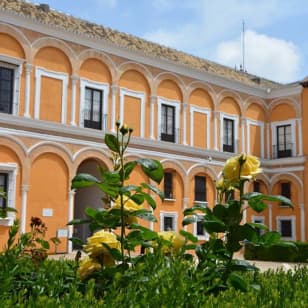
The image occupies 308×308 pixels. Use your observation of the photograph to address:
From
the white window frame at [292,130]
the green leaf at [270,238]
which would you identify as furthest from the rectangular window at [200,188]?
the green leaf at [270,238]

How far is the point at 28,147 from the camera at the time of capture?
66.1 ft

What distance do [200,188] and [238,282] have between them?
934 inches

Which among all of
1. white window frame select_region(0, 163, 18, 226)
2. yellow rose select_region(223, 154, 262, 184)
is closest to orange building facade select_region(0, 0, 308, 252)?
white window frame select_region(0, 163, 18, 226)

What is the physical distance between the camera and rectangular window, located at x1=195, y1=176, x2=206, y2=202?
26.5 meters

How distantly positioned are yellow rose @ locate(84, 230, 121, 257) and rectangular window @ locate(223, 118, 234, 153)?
84.5 feet

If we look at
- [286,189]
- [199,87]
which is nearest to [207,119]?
[199,87]

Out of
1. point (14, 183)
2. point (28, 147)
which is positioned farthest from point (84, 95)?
point (14, 183)

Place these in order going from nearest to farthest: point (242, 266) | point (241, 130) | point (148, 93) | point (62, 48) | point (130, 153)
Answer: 1. point (242, 266)
2. point (62, 48)
3. point (130, 153)
4. point (148, 93)
5. point (241, 130)

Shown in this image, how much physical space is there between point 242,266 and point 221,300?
0.69 m

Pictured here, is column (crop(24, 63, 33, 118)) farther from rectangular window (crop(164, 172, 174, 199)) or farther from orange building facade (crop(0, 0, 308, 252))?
rectangular window (crop(164, 172, 174, 199))

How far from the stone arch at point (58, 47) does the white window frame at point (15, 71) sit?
31.1 inches

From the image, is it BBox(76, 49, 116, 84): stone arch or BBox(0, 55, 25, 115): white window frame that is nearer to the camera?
BBox(0, 55, 25, 115): white window frame

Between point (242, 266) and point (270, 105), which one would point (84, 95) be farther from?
point (242, 266)

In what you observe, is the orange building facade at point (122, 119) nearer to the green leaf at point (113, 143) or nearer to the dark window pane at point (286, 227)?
the dark window pane at point (286, 227)
